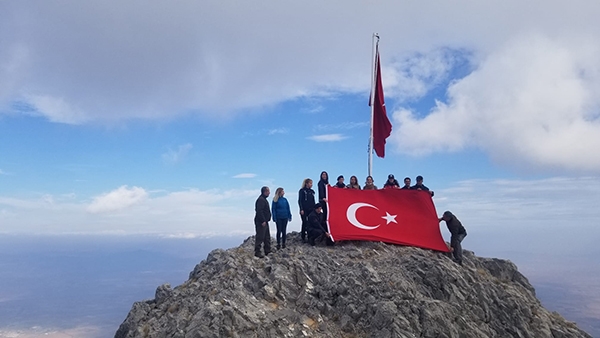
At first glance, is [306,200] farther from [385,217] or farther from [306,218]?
[385,217]

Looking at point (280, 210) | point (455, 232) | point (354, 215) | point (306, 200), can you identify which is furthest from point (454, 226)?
point (280, 210)

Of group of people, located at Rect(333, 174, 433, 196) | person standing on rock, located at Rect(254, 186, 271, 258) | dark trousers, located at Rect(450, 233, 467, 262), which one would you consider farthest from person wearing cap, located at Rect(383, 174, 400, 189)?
person standing on rock, located at Rect(254, 186, 271, 258)

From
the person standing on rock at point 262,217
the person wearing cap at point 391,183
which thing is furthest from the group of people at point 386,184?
the person standing on rock at point 262,217

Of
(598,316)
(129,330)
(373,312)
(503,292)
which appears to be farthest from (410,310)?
(598,316)

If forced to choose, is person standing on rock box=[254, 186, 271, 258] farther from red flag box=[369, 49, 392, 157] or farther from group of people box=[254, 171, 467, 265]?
red flag box=[369, 49, 392, 157]

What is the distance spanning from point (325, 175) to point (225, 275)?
7.78m

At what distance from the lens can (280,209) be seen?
20.1 m

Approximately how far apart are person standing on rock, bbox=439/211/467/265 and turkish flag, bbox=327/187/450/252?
53 centimetres

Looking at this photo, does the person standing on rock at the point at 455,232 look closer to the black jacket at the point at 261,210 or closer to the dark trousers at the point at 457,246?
the dark trousers at the point at 457,246

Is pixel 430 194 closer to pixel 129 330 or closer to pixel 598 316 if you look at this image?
pixel 129 330

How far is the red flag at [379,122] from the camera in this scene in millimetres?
26547

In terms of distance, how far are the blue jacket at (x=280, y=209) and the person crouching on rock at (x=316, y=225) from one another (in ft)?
4.52

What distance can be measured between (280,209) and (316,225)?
7.20 feet

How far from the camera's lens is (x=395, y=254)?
63.8 feet
